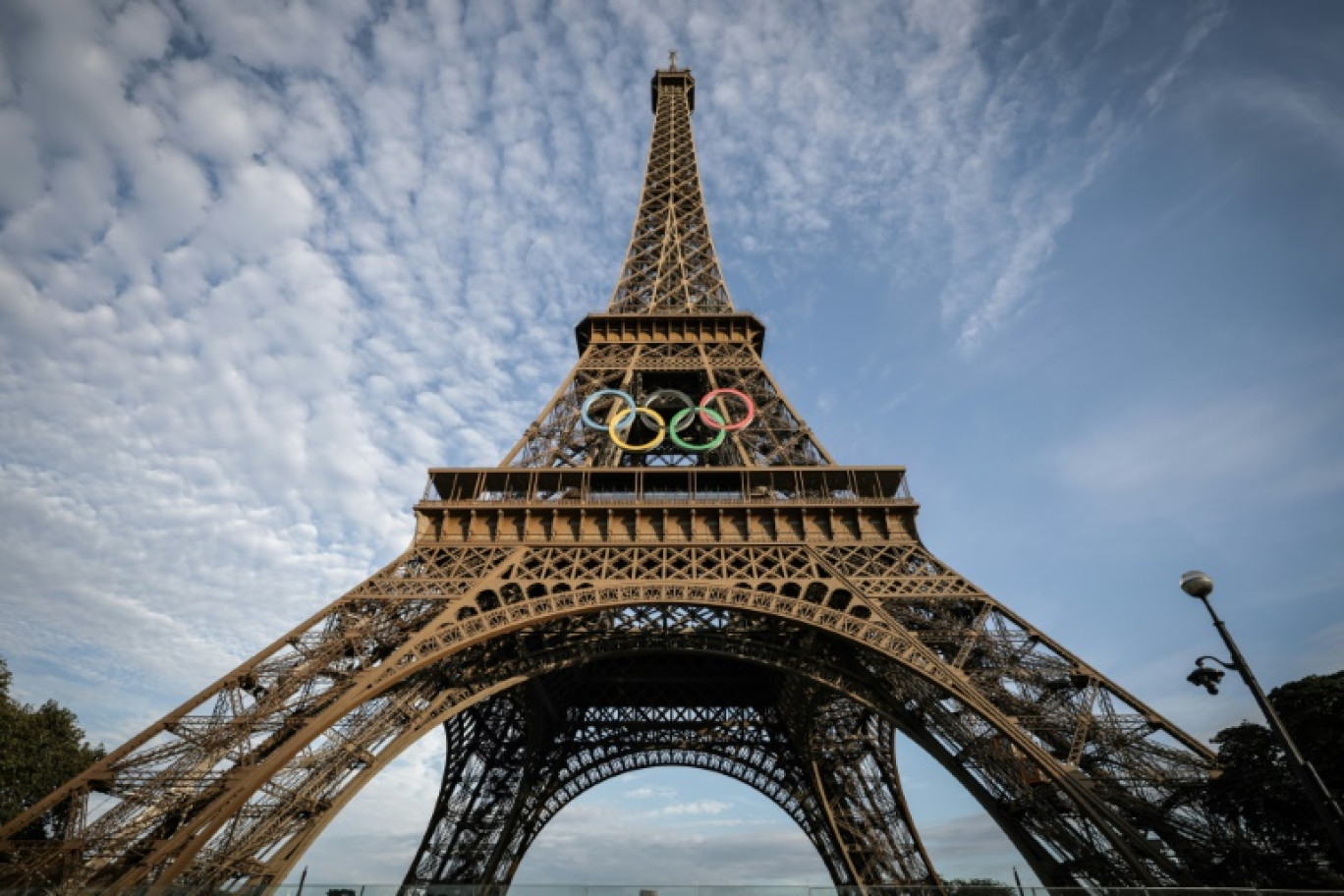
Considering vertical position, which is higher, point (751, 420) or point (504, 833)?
point (751, 420)

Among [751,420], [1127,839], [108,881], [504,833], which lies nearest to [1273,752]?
[1127,839]

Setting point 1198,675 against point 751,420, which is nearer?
point 1198,675

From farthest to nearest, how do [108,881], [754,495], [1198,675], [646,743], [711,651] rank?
[646,743], [754,495], [711,651], [108,881], [1198,675]

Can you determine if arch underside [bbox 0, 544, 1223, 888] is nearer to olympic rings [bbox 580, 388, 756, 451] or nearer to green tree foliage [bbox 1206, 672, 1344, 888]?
green tree foliage [bbox 1206, 672, 1344, 888]

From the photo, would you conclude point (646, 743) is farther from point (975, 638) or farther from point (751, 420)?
point (975, 638)

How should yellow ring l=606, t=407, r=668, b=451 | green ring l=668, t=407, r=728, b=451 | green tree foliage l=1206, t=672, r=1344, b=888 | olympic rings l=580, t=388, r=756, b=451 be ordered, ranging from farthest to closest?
olympic rings l=580, t=388, r=756, b=451
green ring l=668, t=407, r=728, b=451
yellow ring l=606, t=407, r=668, b=451
green tree foliage l=1206, t=672, r=1344, b=888

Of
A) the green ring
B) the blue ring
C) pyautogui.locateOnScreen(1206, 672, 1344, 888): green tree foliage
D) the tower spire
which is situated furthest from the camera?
the tower spire

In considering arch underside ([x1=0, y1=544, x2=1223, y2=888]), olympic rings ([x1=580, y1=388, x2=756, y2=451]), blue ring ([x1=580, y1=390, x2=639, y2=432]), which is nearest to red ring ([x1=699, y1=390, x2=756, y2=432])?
olympic rings ([x1=580, y1=388, x2=756, y2=451])

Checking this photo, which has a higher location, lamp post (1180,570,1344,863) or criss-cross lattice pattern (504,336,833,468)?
criss-cross lattice pattern (504,336,833,468)
